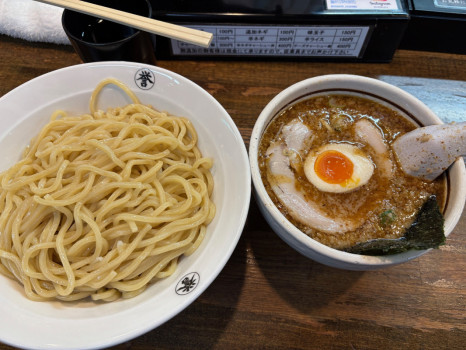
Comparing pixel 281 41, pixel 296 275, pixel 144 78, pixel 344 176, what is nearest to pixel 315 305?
pixel 296 275

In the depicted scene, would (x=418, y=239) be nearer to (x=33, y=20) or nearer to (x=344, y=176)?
(x=344, y=176)

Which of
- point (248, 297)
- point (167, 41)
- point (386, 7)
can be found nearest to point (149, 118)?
point (167, 41)

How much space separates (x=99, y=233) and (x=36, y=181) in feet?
1.30

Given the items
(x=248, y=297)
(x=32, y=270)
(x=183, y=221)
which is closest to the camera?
(x=32, y=270)

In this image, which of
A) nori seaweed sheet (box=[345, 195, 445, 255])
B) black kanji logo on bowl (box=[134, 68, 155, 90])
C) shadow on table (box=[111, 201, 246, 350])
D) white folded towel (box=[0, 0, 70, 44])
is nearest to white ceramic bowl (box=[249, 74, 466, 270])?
nori seaweed sheet (box=[345, 195, 445, 255])

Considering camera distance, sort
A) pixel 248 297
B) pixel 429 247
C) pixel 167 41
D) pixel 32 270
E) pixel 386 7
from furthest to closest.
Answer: pixel 167 41, pixel 386 7, pixel 248 297, pixel 32 270, pixel 429 247

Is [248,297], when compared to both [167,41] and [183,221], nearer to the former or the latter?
[183,221]

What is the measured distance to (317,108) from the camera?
5.18 feet

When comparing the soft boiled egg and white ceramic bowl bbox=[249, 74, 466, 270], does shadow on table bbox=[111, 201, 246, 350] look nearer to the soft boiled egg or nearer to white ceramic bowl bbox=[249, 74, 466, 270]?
white ceramic bowl bbox=[249, 74, 466, 270]

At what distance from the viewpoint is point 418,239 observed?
1.22 m

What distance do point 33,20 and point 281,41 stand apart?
1608 mm

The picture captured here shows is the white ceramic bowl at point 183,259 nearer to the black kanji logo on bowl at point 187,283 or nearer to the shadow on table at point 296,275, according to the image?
the black kanji logo on bowl at point 187,283

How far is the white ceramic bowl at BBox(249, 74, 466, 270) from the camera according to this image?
47.5 inches

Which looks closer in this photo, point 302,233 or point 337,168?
point 302,233
